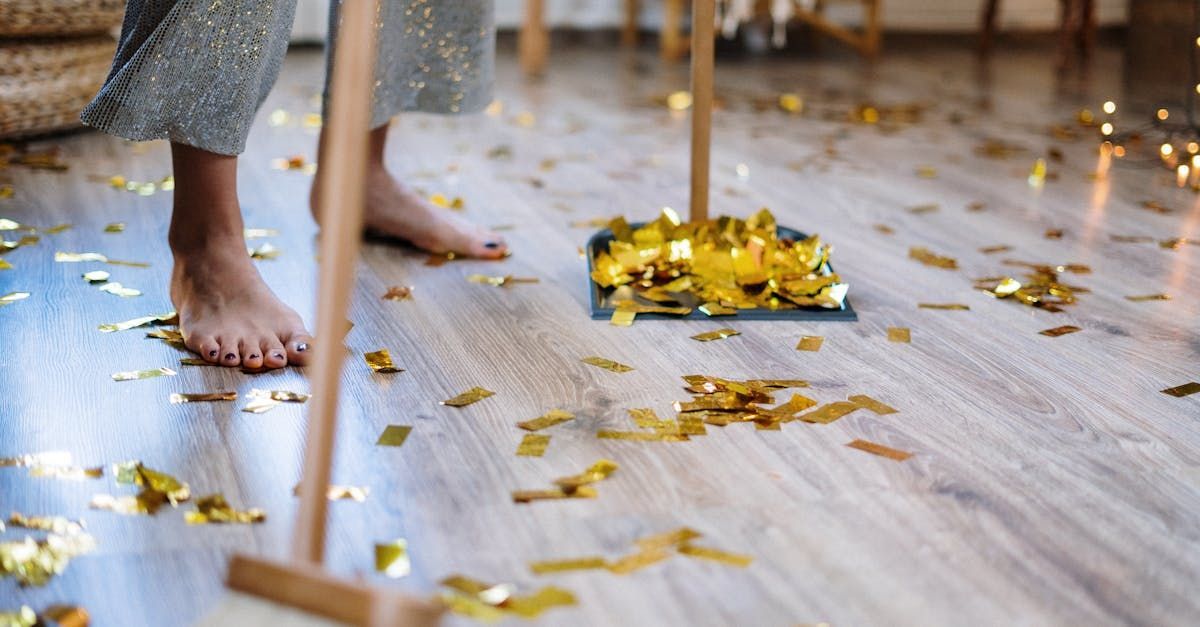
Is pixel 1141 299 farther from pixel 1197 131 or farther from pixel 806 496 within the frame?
pixel 1197 131

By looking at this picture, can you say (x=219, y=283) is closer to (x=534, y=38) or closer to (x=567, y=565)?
(x=567, y=565)

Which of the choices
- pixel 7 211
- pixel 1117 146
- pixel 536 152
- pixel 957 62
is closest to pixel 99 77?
pixel 7 211

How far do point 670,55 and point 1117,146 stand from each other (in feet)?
5.30

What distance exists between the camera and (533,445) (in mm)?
875

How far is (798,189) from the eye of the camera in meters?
1.86

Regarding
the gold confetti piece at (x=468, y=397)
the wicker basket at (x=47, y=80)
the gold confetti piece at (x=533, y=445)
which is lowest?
the gold confetti piece at (x=533, y=445)

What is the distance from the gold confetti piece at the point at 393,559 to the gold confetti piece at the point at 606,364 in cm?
36

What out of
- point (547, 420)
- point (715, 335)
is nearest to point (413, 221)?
point (715, 335)

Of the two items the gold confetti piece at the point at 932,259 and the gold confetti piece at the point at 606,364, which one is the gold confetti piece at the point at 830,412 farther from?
the gold confetti piece at the point at 932,259

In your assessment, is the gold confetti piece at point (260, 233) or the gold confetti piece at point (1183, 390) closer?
the gold confetti piece at point (1183, 390)

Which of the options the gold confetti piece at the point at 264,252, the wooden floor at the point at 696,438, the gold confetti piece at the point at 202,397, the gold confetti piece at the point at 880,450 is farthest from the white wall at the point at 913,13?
the gold confetti piece at the point at 880,450

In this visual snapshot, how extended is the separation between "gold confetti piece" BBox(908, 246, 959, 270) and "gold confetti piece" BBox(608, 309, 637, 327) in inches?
17.3

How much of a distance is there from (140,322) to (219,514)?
44 centimetres

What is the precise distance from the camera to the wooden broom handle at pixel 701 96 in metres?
1.25
